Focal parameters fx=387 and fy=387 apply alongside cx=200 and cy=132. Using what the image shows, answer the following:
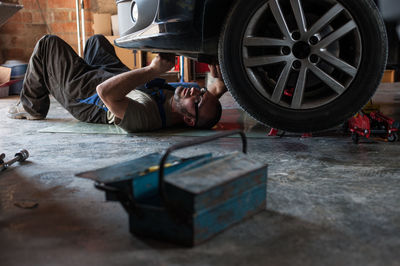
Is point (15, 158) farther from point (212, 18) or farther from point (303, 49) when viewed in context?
point (303, 49)

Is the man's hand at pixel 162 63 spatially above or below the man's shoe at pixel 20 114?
above

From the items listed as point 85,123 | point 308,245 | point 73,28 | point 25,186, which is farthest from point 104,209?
point 73,28

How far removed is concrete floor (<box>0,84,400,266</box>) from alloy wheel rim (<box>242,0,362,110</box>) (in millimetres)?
391

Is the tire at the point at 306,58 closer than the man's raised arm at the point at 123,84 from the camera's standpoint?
Yes

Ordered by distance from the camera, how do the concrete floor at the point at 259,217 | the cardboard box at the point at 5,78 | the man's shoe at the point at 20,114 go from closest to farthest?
the concrete floor at the point at 259,217 < the man's shoe at the point at 20,114 < the cardboard box at the point at 5,78

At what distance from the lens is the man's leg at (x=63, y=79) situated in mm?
3564

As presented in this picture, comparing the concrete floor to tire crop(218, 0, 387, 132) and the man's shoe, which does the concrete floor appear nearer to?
tire crop(218, 0, 387, 132)

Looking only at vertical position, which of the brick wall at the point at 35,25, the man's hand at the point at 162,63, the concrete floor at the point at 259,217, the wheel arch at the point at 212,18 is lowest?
the concrete floor at the point at 259,217

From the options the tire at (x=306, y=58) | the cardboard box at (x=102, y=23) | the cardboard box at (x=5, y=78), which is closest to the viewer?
the tire at (x=306, y=58)

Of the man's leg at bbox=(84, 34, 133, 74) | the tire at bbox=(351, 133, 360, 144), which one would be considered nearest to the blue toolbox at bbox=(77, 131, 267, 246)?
the tire at bbox=(351, 133, 360, 144)

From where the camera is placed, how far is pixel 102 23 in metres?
7.93

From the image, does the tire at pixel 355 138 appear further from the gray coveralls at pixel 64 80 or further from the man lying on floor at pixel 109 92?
the gray coveralls at pixel 64 80

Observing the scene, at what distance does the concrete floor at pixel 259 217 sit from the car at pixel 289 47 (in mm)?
313

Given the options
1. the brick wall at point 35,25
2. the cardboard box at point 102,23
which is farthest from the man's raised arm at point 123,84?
the brick wall at point 35,25
